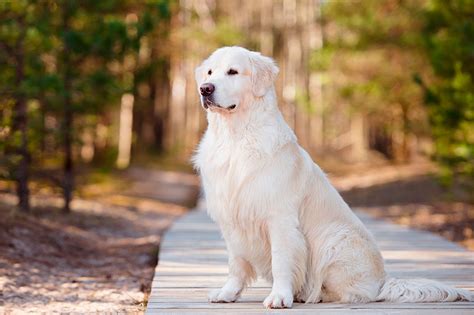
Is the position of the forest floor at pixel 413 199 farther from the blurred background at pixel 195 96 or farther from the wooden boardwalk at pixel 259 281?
the wooden boardwalk at pixel 259 281

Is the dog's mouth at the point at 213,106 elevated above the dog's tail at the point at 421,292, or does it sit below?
above

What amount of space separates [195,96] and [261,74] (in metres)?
29.8

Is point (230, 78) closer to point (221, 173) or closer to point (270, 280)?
point (221, 173)

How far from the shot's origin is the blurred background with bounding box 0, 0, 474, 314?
966cm

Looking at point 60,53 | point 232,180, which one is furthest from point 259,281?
point 60,53

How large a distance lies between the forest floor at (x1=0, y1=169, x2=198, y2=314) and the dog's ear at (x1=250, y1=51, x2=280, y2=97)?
5.37 feet

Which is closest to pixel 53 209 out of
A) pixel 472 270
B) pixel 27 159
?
pixel 27 159

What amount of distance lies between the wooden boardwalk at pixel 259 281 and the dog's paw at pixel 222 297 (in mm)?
58

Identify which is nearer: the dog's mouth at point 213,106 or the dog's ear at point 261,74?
the dog's mouth at point 213,106

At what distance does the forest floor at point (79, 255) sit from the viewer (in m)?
5.47

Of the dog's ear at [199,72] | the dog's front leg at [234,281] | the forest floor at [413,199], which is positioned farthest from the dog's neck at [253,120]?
the forest floor at [413,199]

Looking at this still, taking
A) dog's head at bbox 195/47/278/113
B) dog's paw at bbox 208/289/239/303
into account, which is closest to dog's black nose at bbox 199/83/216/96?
dog's head at bbox 195/47/278/113

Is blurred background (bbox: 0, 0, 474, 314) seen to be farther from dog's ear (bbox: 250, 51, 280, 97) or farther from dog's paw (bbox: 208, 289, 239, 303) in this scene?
dog's ear (bbox: 250, 51, 280, 97)

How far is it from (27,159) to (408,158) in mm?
18422
